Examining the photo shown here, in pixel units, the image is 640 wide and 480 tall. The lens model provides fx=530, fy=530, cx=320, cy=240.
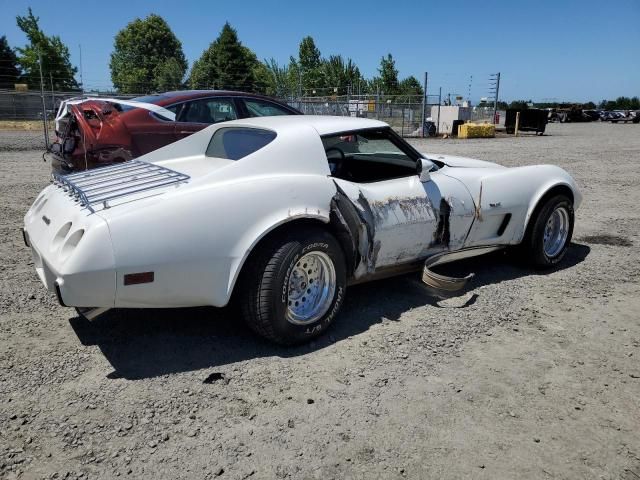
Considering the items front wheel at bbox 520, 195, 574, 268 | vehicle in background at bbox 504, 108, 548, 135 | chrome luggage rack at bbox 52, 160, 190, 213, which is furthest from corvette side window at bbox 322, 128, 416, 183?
vehicle in background at bbox 504, 108, 548, 135

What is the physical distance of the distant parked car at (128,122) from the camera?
5797mm

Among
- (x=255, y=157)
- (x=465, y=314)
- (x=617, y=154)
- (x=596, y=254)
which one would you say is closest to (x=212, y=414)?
(x=255, y=157)

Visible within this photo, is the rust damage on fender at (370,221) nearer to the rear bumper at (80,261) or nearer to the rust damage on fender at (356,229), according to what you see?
the rust damage on fender at (356,229)

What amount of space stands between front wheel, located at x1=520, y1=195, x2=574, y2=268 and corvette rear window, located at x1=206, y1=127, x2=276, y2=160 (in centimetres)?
254

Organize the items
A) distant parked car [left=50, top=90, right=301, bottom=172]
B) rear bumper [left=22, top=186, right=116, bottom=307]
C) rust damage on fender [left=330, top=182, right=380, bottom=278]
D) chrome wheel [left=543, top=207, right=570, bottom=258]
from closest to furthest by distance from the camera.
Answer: rear bumper [left=22, top=186, right=116, bottom=307] < rust damage on fender [left=330, top=182, right=380, bottom=278] < chrome wheel [left=543, top=207, right=570, bottom=258] < distant parked car [left=50, top=90, right=301, bottom=172]

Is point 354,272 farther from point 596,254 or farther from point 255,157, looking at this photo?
point 596,254

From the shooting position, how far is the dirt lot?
2.30m

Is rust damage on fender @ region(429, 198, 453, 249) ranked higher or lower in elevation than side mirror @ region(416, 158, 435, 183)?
lower

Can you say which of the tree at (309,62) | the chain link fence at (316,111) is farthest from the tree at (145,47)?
the chain link fence at (316,111)

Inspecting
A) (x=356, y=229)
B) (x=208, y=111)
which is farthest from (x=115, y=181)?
(x=208, y=111)

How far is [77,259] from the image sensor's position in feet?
8.68

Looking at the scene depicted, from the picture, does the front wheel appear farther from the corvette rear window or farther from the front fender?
the corvette rear window

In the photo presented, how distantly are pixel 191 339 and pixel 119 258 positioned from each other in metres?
0.91

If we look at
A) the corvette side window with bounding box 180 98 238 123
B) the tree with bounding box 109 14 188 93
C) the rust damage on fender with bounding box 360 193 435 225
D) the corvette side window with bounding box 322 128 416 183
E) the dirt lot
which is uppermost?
the tree with bounding box 109 14 188 93
